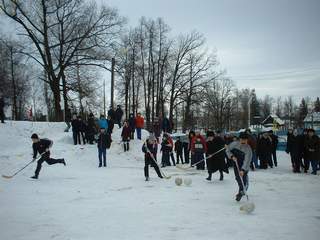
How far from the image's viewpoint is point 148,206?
30.2 feet

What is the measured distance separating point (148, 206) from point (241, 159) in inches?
122

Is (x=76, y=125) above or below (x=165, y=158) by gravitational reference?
above

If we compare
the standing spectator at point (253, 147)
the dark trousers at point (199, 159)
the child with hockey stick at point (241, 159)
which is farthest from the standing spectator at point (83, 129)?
the child with hockey stick at point (241, 159)

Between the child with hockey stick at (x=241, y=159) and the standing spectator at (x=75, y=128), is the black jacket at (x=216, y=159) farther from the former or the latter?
the standing spectator at (x=75, y=128)

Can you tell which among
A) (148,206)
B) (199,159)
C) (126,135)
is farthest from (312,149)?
(126,135)

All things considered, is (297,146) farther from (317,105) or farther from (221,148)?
(317,105)

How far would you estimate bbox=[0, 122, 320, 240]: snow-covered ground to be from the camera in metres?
6.93

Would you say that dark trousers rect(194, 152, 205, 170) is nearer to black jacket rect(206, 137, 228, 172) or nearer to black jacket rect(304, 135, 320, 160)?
black jacket rect(206, 137, 228, 172)

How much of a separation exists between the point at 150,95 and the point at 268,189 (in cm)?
3528

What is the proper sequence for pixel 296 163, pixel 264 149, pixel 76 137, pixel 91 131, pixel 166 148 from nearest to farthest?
pixel 296 163 → pixel 264 149 → pixel 166 148 → pixel 76 137 → pixel 91 131

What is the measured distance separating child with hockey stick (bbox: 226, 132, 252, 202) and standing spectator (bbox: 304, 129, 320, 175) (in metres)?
6.48

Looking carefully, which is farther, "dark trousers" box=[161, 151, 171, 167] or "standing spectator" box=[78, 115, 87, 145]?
"standing spectator" box=[78, 115, 87, 145]

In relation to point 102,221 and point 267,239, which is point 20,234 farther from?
point 267,239

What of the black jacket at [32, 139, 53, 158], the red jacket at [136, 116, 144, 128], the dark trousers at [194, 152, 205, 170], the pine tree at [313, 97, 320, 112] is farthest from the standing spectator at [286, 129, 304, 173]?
the pine tree at [313, 97, 320, 112]
